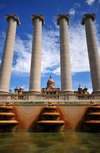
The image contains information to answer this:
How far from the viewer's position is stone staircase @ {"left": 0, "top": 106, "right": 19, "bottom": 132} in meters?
25.0

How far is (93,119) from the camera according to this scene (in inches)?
1044

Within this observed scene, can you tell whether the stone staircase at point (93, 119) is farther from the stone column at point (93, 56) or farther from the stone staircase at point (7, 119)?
the stone column at point (93, 56)

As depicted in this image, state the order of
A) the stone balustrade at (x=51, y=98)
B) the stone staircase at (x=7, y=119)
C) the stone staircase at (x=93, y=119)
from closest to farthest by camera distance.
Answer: the stone staircase at (x=7, y=119) < the stone staircase at (x=93, y=119) < the stone balustrade at (x=51, y=98)

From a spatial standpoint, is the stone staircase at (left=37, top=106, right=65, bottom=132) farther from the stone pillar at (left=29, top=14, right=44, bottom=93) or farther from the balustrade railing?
the stone pillar at (left=29, top=14, right=44, bottom=93)

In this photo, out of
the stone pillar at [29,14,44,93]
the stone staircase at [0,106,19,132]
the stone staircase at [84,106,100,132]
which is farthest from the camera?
the stone pillar at [29,14,44,93]

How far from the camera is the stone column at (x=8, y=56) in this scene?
142ft

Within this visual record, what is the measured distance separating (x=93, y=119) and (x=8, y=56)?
37.0m

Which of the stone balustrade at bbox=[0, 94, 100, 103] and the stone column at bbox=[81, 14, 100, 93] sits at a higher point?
the stone column at bbox=[81, 14, 100, 93]

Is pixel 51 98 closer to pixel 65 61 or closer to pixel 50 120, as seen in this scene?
pixel 50 120

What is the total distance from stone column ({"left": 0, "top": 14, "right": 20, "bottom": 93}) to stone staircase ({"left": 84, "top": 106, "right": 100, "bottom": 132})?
2854 centimetres

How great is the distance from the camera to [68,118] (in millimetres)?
28125

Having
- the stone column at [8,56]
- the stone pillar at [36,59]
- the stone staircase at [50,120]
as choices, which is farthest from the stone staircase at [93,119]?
the stone column at [8,56]

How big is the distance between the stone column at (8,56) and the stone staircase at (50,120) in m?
21.3

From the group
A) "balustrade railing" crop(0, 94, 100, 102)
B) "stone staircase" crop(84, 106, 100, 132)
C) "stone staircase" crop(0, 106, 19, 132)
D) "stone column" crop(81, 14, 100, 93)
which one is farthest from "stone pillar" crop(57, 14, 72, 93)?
"stone staircase" crop(0, 106, 19, 132)
